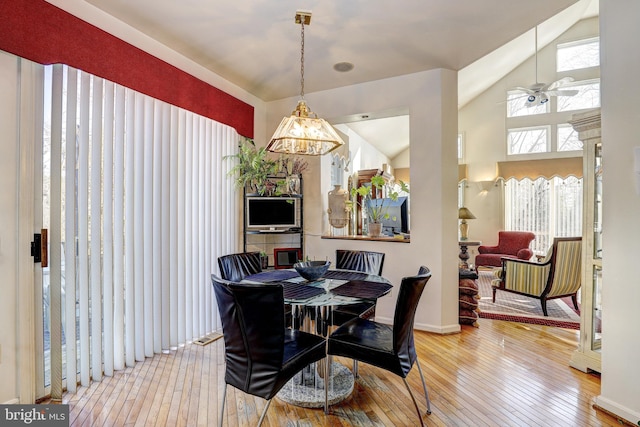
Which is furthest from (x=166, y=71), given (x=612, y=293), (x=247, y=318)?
(x=612, y=293)

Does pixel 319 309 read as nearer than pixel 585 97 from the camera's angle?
Yes

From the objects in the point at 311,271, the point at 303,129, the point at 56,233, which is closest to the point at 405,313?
the point at 311,271

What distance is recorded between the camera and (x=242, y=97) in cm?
399

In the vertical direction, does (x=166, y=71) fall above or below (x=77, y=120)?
above

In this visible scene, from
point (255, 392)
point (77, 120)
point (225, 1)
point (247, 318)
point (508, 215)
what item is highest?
point (225, 1)

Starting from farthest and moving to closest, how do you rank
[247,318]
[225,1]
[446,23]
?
[446,23], [225,1], [247,318]

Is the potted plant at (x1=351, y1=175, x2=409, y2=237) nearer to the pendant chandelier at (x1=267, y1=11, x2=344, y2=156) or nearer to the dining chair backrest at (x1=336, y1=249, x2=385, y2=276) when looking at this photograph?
the dining chair backrest at (x1=336, y1=249, x2=385, y2=276)

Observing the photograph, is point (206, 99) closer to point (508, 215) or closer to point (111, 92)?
point (111, 92)

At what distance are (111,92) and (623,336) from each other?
13.0 ft

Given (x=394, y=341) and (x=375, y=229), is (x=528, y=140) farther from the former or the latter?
(x=394, y=341)

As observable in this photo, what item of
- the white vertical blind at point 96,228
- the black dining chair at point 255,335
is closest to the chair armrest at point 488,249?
the black dining chair at point 255,335

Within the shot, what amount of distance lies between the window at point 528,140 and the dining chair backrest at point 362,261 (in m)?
6.23

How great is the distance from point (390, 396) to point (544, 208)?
22.9ft

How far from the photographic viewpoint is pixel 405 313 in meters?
1.83
